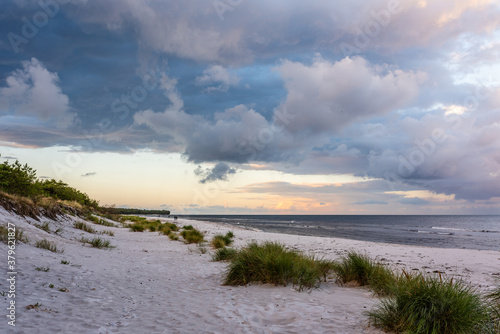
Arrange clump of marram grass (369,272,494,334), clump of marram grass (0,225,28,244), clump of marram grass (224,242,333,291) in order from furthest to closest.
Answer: clump of marram grass (0,225,28,244) < clump of marram grass (224,242,333,291) < clump of marram grass (369,272,494,334)

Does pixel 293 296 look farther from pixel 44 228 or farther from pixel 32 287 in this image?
pixel 44 228

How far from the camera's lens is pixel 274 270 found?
815cm

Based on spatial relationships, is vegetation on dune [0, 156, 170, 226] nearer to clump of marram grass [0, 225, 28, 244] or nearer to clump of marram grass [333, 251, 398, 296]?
clump of marram grass [0, 225, 28, 244]

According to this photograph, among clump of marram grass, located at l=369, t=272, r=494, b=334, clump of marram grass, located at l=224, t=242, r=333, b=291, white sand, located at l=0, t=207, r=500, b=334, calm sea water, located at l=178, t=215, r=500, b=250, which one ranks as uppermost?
clump of marram grass, located at l=369, t=272, r=494, b=334

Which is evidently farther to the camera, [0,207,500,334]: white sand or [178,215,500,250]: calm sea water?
[178,215,500,250]: calm sea water

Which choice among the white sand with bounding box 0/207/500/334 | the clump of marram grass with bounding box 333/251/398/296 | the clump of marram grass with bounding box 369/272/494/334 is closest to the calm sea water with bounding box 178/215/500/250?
the clump of marram grass with bounding box 333/251/398/296

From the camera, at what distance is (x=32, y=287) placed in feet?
19.7

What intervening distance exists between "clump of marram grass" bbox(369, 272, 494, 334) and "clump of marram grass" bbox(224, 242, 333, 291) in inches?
117

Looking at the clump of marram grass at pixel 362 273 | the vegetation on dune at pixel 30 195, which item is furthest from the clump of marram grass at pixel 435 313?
the vegetation on dune at pixel 30 195

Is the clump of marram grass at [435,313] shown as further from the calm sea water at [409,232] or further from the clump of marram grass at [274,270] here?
the calm sea water at [409,232]

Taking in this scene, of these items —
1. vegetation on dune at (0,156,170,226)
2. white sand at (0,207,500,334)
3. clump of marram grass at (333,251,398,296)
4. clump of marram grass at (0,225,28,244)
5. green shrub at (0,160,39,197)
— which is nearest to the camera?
white sand at (0,207,500,334)

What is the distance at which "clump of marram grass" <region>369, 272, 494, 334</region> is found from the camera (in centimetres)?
439

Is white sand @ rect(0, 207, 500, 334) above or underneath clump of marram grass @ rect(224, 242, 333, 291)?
underneath

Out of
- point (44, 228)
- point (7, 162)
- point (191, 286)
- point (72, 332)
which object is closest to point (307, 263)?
point (191, 286)
